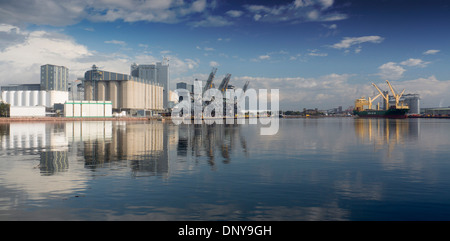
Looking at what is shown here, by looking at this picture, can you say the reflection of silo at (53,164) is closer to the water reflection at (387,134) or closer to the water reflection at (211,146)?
the water reflection at (211,146)

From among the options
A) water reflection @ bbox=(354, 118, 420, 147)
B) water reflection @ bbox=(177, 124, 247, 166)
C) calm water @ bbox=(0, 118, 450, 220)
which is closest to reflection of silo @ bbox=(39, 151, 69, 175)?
calm water @ bbox=(0, 118, 450, 220)

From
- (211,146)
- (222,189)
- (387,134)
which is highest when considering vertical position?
(387,134)

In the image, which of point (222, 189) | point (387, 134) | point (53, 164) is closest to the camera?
point (222, 189)

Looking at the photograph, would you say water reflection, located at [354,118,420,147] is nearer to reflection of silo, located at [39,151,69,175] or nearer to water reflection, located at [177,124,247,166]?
water reflection, located at [177,124,247,166]

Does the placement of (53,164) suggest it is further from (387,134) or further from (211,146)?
(387,134)

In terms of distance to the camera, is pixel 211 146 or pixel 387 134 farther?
pixel 387 134

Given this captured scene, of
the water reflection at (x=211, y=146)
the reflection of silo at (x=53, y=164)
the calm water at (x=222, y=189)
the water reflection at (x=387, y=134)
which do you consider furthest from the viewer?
the water reflection at (x=387, y=134)

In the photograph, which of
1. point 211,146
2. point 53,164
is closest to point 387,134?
point 211,146

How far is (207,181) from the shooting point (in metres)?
18.8

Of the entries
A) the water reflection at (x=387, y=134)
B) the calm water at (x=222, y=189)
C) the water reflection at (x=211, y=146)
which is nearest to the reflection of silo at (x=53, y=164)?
the calm water at (x=222, y=189)
